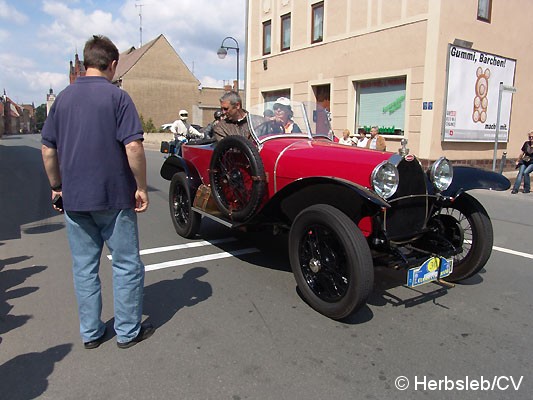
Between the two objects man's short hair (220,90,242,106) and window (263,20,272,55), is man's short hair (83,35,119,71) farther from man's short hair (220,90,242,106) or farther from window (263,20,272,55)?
window (263,20,272,55)

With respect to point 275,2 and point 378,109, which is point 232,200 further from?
point 275,2

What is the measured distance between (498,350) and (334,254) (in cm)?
132

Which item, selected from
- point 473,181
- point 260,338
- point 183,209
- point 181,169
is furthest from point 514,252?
point 181,169

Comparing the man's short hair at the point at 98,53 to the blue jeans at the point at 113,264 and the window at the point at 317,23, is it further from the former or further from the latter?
the window at the point at 317,23

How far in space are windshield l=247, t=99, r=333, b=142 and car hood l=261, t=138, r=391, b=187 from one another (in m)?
0.21

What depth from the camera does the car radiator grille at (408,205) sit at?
3492 mm

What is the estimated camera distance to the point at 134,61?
148ft

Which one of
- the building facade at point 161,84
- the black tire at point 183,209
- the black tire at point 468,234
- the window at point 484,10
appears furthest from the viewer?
the building facade at point 161,84

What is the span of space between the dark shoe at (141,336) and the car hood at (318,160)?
1750 millimetres

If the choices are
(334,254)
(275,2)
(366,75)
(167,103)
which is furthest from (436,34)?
(167,103)

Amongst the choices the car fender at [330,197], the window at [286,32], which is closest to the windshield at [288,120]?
the car fender at [330,197]

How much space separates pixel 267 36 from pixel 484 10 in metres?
9.61

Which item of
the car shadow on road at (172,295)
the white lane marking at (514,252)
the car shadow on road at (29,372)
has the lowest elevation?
the car shadow on road at (29,372)

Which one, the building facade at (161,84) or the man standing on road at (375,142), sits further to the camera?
the building facade at (161,84)
